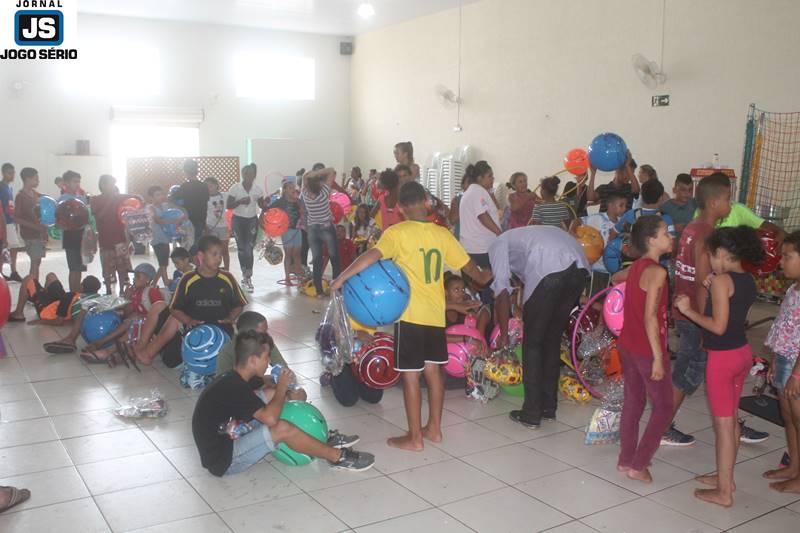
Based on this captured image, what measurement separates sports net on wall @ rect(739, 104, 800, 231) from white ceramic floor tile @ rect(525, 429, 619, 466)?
5382mm

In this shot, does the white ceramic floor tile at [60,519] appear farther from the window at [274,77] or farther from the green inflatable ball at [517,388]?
the window at [274,77]

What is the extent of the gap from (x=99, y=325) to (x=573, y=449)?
3.93 metres

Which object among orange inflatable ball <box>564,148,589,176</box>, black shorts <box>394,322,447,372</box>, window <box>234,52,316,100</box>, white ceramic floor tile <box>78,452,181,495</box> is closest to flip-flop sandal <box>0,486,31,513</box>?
white ceramic floor tile <box>78,452,181,495</box>

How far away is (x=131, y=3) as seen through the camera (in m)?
13.7

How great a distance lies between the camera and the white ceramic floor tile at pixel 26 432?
432 cm

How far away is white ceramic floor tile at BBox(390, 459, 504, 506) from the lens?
371 cm

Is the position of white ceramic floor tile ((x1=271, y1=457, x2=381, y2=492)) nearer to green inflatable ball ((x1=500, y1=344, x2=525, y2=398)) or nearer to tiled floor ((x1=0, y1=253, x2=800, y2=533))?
tiled floor ((x1=0, y1=253, x2=800, y2=533))

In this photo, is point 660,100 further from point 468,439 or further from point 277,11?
point 277,11

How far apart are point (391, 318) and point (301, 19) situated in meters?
12.5

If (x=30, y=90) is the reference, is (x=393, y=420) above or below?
below

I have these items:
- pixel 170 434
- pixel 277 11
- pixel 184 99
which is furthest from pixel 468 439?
pixel 184 99

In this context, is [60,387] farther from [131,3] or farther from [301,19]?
[301,19]

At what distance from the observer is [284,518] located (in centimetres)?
344

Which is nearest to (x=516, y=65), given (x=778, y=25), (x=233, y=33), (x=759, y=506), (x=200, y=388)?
(x=778, y=25)
